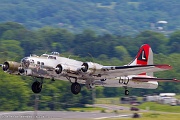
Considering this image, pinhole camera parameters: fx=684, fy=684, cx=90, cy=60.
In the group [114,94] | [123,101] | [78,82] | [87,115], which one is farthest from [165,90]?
[78,82]

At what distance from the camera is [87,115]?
3615 inches

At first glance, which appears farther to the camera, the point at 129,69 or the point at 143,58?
the point at 143,58

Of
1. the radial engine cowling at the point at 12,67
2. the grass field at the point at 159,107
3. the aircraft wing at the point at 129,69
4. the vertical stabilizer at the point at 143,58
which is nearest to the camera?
the radial engine cowling at the point at 12,67

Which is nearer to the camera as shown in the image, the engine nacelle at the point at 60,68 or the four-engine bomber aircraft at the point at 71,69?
the four-engine bomber aircraft at the point at 71,69

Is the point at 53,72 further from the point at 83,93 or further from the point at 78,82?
the point at 83,93

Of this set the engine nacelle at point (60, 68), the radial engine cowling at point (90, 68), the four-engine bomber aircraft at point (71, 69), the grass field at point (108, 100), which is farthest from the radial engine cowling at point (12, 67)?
the grass field at point (108, 100)

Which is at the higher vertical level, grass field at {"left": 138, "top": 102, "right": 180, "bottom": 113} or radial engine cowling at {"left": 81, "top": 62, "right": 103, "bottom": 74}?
radial engine cowling at {"left": 81, "top": 62, "right": 103, "bottom": 74}

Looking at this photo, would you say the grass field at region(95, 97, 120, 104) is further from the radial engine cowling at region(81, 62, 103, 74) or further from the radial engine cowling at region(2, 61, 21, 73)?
the radial engine cowling at region(2, 61, 21, 73)

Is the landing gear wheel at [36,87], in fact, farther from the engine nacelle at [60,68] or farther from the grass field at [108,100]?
the grass field at [108,100]

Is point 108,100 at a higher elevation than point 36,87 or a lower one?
higher

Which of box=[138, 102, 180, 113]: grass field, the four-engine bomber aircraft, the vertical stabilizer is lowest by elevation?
box=[138, 102, 180, 113]: grass field

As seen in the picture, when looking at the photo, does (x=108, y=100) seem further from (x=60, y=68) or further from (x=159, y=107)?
(x=60, y=68)

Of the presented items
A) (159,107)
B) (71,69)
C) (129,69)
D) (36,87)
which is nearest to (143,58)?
(129,69)

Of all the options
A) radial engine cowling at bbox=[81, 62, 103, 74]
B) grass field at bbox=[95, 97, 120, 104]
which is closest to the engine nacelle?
radial engine cowling at bbox=[81, 62, 103, 74]
